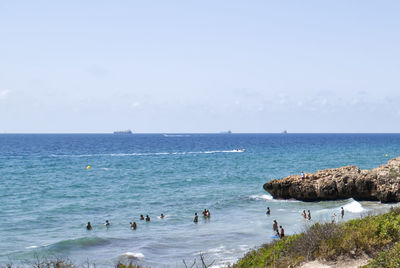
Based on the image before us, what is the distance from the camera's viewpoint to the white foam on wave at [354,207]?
110 feet

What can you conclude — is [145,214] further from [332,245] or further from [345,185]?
[332,245]

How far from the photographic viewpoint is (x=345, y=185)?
37.6 meters

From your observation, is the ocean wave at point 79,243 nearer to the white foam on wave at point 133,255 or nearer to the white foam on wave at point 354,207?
the white foam on wave at point 133,255

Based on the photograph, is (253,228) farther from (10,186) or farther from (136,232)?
(10,186)

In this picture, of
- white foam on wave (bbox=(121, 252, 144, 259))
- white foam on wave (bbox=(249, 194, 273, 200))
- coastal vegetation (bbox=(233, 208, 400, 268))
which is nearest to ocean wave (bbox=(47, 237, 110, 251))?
white foam on wave (bbox=(121, 252, 144, 259))

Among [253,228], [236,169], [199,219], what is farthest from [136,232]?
[236,169]

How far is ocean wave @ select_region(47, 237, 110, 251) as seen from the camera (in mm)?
26031

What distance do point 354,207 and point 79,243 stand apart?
21.5 metres

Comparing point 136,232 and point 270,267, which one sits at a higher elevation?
point 270,267

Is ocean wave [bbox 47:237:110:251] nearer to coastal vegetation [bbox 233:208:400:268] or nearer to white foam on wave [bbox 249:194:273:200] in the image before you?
coastal vegetation [bbox 233:208:400:268]

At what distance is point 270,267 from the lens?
14.2 metres

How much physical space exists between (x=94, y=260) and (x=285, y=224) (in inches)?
559

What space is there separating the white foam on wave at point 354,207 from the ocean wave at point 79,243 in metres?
19.1

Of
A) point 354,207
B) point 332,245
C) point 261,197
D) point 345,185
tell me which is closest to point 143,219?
point 261,197
